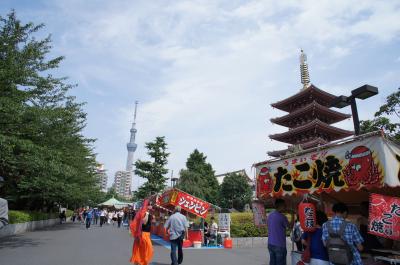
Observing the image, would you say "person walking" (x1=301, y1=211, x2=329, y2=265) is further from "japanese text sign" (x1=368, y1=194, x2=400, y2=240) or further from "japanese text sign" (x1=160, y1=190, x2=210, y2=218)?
"japanese text sign" (x1=160, y1=190, x2=210, y2=218)

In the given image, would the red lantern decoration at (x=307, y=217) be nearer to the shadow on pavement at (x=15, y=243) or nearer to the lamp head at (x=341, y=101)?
the lamp head at (x=341, y=101)

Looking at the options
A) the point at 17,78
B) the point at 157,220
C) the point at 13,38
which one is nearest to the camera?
the point at 17,78

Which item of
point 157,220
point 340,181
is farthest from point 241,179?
point 340,181

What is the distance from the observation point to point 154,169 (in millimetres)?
51375

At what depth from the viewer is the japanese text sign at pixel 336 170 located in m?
4.87

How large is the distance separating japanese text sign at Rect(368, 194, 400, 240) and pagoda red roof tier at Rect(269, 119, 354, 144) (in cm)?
3014

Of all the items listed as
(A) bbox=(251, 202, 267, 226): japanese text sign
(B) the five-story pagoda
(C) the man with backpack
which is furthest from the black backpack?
(B) the five-story pagoda

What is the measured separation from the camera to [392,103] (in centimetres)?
1961

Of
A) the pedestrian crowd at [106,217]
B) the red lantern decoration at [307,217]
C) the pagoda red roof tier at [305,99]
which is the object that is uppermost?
the pagoda red roof tier at [305,99]

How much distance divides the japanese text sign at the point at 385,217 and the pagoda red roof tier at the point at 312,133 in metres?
30.1

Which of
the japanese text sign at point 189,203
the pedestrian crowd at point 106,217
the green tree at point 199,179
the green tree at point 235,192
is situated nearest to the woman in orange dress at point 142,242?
the japanese text sign at point 189,203

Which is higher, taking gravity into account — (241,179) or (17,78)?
(241,179)

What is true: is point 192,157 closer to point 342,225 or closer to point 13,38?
point 13,38

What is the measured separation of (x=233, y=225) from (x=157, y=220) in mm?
6118
